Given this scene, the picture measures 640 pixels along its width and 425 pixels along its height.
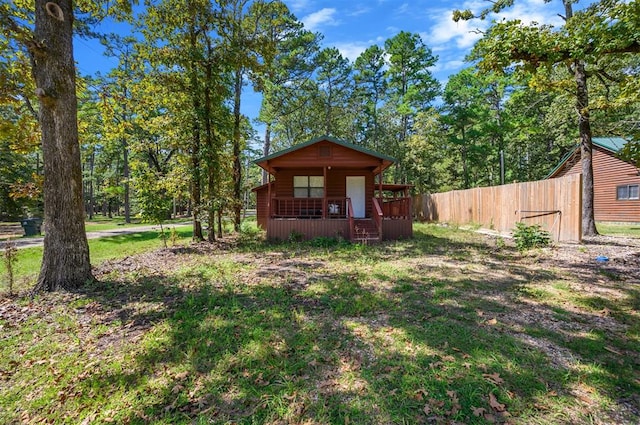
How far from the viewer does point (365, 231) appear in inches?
412

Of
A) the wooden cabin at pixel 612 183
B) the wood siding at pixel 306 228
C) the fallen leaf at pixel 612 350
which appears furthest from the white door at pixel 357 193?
the wooden cabin at pixel 612 183

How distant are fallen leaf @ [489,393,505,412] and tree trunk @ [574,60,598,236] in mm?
10453

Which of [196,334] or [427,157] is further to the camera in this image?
[427,157]

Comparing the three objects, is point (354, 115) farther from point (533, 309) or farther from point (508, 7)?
point (533, 309)

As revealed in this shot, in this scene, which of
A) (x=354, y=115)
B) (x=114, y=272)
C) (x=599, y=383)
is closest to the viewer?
(x=599, y=383)

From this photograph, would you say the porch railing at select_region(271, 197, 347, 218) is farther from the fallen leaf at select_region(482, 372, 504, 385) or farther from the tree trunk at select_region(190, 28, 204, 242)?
the fallen leaf at select_region(482, 372, 504, 385)

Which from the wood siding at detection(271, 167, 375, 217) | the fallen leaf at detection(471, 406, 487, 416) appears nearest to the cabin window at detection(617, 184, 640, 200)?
the wood siding at detection(271, 167, 375, 217)

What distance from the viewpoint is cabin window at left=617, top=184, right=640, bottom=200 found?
586 inches

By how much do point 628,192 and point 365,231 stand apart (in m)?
15.6

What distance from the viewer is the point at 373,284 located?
5.27m

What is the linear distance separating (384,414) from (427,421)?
1.02ft

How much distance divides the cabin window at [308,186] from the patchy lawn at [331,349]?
23.6 ft

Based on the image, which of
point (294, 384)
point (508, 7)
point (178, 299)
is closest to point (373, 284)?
point (294, 384)

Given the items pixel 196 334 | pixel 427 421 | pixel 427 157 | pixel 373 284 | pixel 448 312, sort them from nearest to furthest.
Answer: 1. pixel 427 421
2. pixel 196 334
3. pixel 448 312
4. pixel 373 284
5. pixel 427 157
